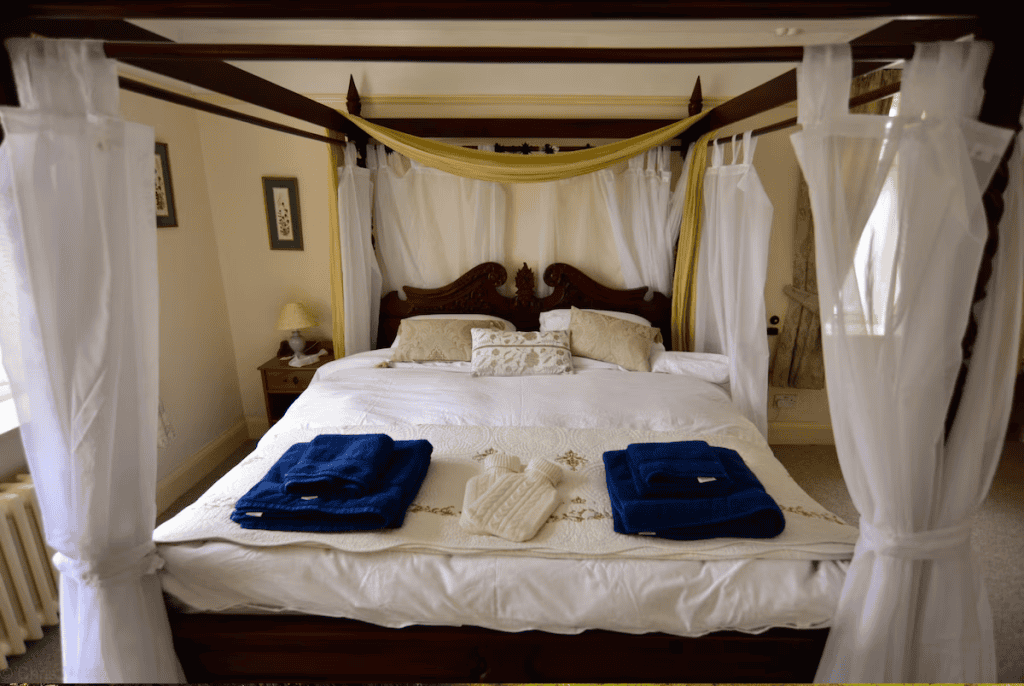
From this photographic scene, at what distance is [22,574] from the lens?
1.87 meters

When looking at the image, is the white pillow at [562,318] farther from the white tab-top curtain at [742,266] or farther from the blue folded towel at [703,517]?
the blue folded towel at [703,517]

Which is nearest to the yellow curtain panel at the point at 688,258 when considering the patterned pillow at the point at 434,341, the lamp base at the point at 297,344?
the patterned pillow at the point at 434,341

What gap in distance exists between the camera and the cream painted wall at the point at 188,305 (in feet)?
9.77

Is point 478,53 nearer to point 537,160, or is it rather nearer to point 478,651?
point 537,160

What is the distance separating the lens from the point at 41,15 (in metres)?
1.00

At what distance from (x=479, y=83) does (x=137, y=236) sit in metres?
2.41

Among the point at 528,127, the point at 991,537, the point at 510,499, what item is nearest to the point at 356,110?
the point at 528,127

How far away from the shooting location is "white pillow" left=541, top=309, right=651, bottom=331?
3.12 meters

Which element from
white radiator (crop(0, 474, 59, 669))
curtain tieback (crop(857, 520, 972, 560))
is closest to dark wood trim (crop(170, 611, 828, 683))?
curtain tieback (crop(857, 520, 972, 560))

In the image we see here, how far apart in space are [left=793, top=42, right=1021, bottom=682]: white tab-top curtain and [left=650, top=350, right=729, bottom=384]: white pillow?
1433 mm

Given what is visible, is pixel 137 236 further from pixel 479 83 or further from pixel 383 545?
pixel 479 83

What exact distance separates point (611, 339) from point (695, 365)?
0.46 m

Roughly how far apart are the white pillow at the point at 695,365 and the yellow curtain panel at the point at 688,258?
246mm

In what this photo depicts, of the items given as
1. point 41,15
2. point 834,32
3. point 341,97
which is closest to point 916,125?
point 41,15
